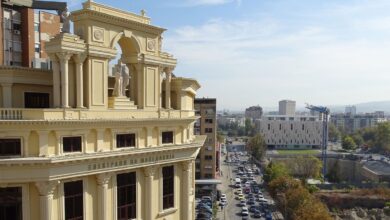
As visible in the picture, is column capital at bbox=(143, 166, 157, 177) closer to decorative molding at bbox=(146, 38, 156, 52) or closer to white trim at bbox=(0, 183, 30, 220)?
white trim at bbox=(0, 183, 30, 220)

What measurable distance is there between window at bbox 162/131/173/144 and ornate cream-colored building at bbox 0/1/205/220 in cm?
11

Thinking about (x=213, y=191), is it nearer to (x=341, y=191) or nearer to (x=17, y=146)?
(x=341, y=191)

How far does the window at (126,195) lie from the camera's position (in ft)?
89.3

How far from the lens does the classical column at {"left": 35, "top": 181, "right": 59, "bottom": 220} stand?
22688 millimetres

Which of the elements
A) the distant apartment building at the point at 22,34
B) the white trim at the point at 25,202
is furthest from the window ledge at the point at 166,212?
the distant apartment building at the point at 22,34

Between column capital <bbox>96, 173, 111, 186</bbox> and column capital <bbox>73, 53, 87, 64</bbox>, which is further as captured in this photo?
column capital <bbox>96, 173, 111, 186</bbox>

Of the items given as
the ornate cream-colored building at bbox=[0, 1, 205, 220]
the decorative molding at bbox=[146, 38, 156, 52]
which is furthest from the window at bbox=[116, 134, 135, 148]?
the decorative molding at bbox=[146, 38, 156, 52]

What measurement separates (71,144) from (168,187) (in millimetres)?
9616

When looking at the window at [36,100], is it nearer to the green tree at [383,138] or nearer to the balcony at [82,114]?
the balcony at [82,114]

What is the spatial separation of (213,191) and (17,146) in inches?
2729

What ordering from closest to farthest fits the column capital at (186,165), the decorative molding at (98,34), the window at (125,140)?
the decorative molding at (98,34) → the window at (125,140) → the column capital at (186,165)

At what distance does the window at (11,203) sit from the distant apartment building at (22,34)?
1928 centimetres

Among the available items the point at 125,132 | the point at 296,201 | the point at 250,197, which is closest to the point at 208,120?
the point at 250,197

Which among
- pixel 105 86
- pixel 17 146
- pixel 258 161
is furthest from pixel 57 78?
pixel 258 161
